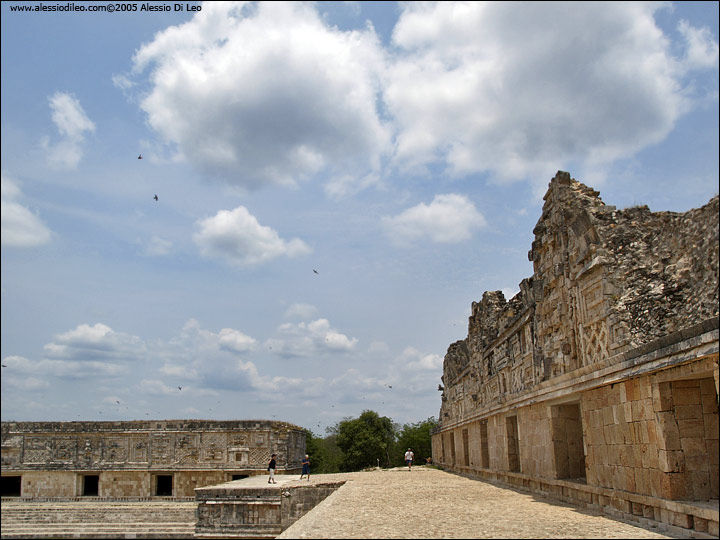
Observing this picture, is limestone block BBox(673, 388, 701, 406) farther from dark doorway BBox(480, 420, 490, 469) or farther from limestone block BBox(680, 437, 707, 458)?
dark doorway BBox(480, 420, 490, 469)

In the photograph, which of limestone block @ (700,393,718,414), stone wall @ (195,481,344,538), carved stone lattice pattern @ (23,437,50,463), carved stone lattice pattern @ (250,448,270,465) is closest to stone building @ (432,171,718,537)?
limestone block @ (700,393,718,414)

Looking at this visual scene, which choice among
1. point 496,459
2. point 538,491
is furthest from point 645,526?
point 496,459

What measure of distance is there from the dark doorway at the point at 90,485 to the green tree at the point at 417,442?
2011cm

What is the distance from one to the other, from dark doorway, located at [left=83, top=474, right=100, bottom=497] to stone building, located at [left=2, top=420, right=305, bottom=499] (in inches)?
6.5

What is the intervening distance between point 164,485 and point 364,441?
14.2 m

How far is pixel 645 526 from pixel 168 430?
23317 mm

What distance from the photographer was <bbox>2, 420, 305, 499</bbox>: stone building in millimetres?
24953

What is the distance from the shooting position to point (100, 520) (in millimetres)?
21594

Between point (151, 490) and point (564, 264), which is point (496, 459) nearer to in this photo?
point (564, 264)

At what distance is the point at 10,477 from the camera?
27.8m

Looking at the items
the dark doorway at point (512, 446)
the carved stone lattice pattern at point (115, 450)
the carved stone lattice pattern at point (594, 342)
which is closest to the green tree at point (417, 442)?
the carved stone lattice pattern at point (115, 450)

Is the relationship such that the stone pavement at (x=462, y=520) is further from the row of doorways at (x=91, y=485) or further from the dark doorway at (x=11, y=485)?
the dark doorway at (x=11, y=485)

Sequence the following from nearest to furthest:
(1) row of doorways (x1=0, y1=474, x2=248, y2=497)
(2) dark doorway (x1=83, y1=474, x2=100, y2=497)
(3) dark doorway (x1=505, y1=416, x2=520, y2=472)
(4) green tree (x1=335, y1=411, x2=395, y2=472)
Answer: (3) dark doorway (x1=505, y1=416, x2=520, y2=472) < (1) row of doorways (x1=0, y1=474, x2=248, y2=497) < (2) dark doorway (x1=83, y1=474, x2=100, y2=497) < (4) green tree (x1=335, y1=411, x2=395, y2=472)

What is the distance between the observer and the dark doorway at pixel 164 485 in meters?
26.6
